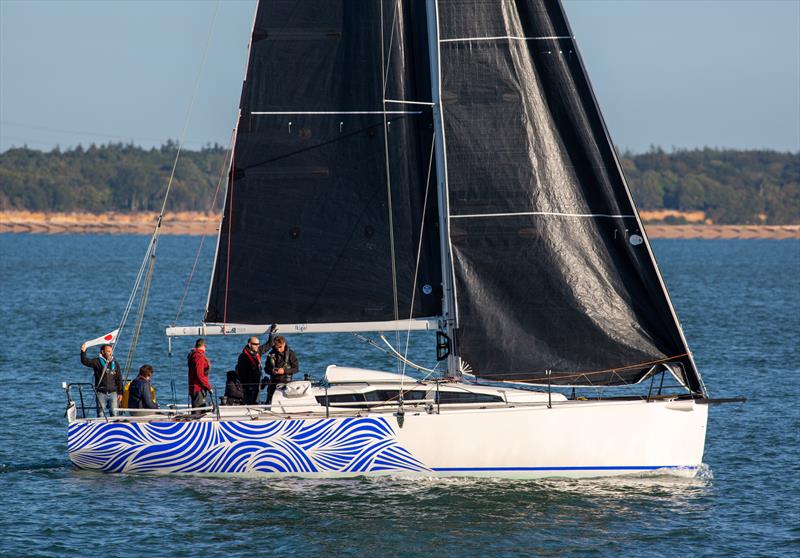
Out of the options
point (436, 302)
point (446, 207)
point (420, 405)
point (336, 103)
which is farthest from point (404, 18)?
point (420, 405)

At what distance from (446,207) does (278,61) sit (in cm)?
362

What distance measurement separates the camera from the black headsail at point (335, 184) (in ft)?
70.1

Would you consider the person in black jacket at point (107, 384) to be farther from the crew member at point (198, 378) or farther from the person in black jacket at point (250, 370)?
the person in black jacket at point (250, 370)

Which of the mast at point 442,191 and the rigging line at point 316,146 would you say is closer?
the mast at point 442,191

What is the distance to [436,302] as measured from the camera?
21.8m

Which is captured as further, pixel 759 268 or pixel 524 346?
pixel 759 268

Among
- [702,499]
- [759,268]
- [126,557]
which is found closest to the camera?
[126,557]

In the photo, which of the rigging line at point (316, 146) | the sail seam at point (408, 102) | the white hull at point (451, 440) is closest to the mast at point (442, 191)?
the sail seam at point (408, 102)

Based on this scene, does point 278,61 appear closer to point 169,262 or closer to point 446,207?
point 446,207

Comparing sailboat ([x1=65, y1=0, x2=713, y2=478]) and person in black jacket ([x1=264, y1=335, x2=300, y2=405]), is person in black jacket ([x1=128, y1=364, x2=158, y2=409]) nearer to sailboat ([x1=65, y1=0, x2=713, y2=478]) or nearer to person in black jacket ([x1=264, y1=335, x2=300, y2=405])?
sailboat ([x1=65, y1=0, x2=713, y2=478])

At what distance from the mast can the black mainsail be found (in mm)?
33

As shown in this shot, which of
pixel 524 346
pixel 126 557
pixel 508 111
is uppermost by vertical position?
pixel 508 111

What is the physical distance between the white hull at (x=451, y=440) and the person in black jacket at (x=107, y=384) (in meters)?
0.68

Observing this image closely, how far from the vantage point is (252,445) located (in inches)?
821
